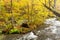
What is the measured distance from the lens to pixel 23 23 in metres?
23.7

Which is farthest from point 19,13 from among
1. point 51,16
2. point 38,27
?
point 51,16

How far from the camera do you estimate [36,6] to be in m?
24.9

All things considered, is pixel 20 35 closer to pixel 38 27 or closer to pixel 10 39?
pixel 10 39

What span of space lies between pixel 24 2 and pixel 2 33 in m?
6.25

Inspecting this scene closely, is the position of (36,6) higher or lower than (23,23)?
higher

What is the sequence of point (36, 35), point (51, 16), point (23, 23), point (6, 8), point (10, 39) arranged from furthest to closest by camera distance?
1. point (51, 16)
2. point (6, 8)
3. point (23, 23)
4. point (36, 35)
5. point (10, 39)

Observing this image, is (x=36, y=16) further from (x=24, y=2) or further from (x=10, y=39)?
(x=10, y=39)

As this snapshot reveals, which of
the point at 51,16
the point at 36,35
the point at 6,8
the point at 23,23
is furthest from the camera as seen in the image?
the point at 51,16

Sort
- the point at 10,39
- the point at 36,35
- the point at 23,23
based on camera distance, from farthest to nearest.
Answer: the point at 23,23 < the point at 36,35 < the point at 10,39

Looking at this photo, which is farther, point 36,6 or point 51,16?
point 51,16

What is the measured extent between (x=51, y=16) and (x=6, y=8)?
1063 centimetres

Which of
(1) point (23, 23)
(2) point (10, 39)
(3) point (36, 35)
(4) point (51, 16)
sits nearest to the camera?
(2) point (10, 39)

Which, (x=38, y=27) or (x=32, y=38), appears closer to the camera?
(x=32, y=38)

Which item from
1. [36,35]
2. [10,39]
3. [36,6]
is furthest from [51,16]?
[10,39]
